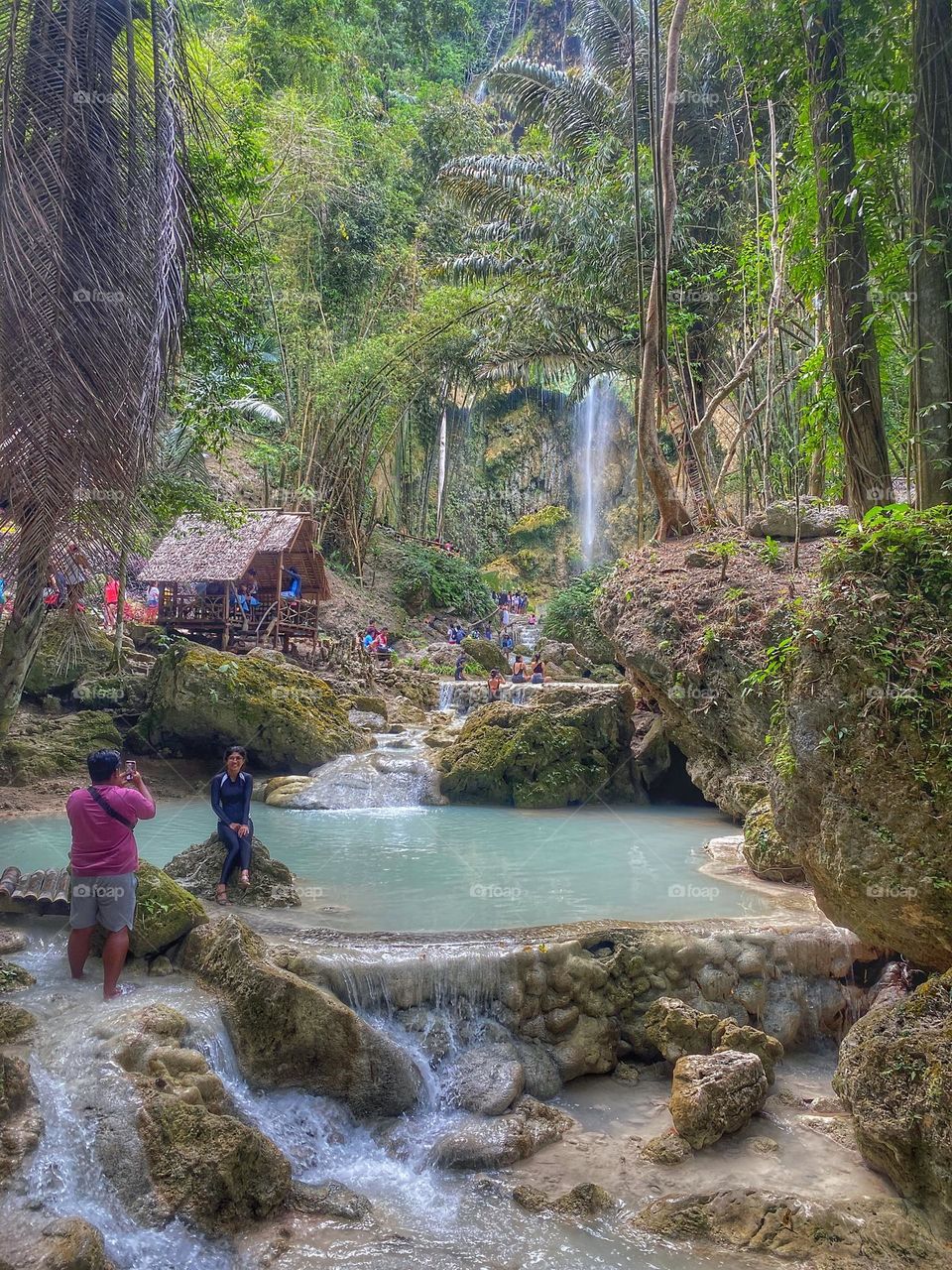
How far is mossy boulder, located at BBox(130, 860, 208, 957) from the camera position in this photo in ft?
18.5

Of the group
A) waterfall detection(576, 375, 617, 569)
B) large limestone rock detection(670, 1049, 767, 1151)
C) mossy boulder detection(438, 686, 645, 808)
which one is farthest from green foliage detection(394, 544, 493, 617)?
large limestone rock detection(670, 1049, 767, 1151)

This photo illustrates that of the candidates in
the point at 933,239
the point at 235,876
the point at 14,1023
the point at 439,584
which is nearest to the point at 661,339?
the point at 933,239

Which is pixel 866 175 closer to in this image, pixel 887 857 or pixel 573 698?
pixel 887 857

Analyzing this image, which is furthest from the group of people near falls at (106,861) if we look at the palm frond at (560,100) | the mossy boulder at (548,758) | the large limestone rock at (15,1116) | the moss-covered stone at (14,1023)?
the palm frond at (560,100)

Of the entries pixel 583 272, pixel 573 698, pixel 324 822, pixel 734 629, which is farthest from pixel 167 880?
pixel 583 272

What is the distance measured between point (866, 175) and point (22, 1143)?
6.89 metres

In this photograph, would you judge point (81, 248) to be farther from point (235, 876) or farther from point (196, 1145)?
point (235, 876)

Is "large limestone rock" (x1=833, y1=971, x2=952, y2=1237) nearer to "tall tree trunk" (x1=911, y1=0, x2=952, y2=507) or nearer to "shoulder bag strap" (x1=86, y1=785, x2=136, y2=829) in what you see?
"tall tree trunk" (x1=911, y1=0, x2=952, y2=507)

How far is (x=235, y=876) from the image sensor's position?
7453mm

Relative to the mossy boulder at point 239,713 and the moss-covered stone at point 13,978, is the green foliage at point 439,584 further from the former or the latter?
the moss-covered stone at point 13,978

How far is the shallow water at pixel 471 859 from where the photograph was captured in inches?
295

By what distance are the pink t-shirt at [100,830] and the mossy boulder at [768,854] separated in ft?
18.8

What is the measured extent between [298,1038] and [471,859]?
4.65 metres

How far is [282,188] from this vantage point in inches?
718
